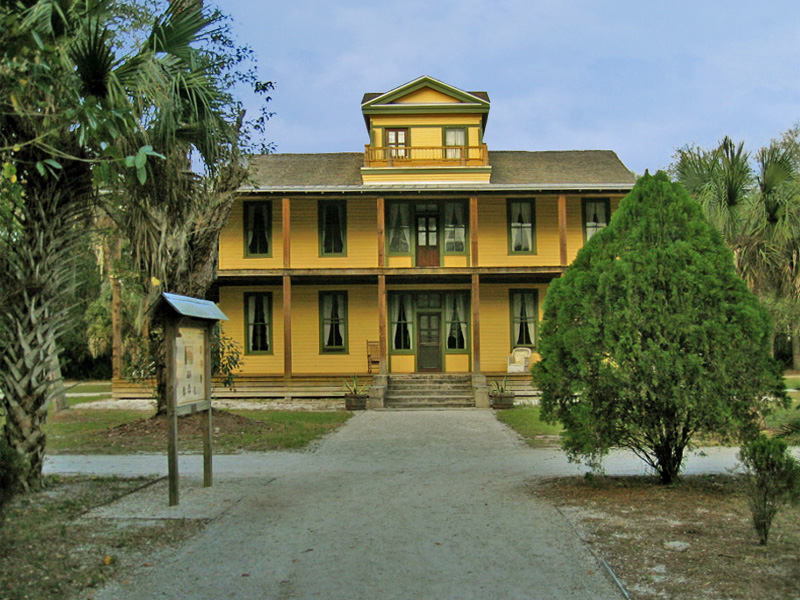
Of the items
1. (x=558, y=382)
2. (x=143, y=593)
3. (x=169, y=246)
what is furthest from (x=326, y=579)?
(x=169, y=246)

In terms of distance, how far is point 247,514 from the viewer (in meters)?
7.28

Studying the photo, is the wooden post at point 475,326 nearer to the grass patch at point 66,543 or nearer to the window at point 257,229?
the window at point 257,229

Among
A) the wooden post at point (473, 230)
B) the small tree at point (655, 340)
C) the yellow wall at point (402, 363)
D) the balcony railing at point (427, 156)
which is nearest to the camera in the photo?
the small tree at point (655, 340)

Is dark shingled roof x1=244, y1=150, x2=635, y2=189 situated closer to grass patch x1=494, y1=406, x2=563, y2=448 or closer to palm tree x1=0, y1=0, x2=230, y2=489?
grass patch x1=494, y1=406, x2=563, y2=448

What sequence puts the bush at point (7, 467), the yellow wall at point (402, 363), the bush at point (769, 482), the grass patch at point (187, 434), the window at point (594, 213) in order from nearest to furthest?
the bush at point (769, 482)
the bush at point (7, 467)
the grass patch at point (187, 434)
the yellow wall at point (402, 363)
the window at point (594, 213)

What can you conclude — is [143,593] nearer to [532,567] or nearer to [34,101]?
[532,567]

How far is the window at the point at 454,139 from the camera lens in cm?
2420

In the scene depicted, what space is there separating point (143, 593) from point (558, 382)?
15.0 feet

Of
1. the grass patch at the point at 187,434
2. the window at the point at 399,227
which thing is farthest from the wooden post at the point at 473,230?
the grass patch at the point at 187,434

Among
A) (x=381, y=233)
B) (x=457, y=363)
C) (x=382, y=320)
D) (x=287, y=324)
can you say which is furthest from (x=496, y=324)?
(x=287, y=324)

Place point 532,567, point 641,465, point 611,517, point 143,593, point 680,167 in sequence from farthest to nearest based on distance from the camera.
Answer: point 680,167 < point 641,465 < point 611,517 < point 532,567 < point 143,593

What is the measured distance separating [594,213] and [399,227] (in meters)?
6.03

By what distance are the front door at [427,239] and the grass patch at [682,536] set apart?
49.9 feet

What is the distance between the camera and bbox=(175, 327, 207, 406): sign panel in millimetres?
7863
